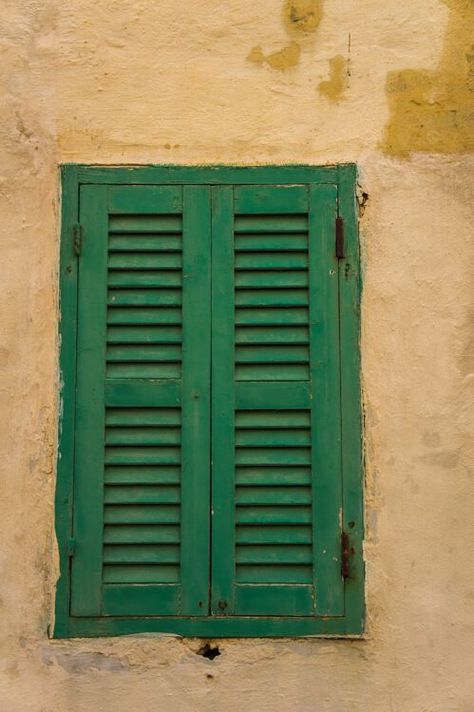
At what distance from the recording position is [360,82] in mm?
3402

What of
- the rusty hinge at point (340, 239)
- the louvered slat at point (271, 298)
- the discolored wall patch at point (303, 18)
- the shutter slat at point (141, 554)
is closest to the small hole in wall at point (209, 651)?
the shutter slat at point (141, 554)

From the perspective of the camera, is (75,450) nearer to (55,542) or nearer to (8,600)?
(55,542)

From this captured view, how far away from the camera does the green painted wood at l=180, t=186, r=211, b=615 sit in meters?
3.14

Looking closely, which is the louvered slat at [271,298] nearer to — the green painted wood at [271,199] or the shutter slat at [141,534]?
the green painted wood at [271,199]

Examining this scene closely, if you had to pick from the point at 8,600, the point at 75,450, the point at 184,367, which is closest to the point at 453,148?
the point at 184,367

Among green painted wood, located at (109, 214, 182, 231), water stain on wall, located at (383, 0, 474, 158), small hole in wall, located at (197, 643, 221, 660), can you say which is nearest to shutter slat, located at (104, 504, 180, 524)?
small hole in wall, located at (197, 643, 221, 660)

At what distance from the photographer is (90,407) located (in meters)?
3.22

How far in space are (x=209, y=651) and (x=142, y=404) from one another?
0.83 m

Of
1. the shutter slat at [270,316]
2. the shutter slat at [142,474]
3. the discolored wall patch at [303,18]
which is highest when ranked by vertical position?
the discolored wall patch at [303,18]

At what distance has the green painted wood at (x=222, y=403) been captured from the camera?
3.13 m

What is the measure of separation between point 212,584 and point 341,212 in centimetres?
132

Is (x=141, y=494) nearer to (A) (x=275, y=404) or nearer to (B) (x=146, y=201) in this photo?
(A) (x=275, y=404)

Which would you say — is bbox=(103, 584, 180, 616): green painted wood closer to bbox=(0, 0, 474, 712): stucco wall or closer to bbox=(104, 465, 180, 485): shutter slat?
bbox=(0, 0, 474, 712): stucco wall

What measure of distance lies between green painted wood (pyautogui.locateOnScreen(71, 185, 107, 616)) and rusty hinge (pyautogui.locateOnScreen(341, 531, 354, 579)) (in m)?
0.79
